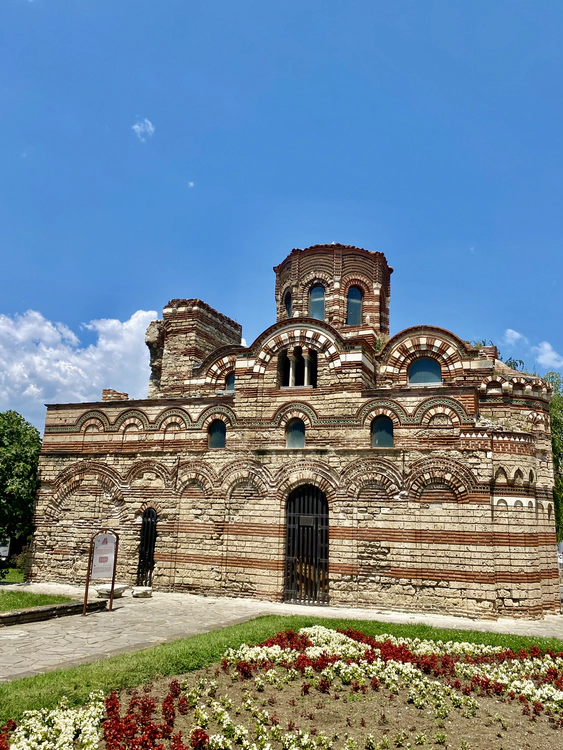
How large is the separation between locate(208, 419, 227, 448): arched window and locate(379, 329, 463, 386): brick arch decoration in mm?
4761

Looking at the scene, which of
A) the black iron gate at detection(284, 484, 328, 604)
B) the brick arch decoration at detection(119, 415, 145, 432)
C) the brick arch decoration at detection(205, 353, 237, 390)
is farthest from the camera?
the brick arch decoration at detection(205, 353, 237, 390)

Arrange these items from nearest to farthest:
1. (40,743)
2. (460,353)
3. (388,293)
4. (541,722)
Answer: (40,743) < (541,722) < (460,353) < (388,293)

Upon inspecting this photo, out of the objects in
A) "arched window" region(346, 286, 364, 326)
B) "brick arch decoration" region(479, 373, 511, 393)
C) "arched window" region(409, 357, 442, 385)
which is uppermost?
"arched window" region(346, 286, 364, 326)

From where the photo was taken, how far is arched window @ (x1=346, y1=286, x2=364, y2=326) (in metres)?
20.3

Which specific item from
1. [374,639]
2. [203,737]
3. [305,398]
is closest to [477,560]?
[374,639]

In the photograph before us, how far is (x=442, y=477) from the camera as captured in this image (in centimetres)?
1351

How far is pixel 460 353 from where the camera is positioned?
641 inches

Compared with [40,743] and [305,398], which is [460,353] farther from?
[40,743]

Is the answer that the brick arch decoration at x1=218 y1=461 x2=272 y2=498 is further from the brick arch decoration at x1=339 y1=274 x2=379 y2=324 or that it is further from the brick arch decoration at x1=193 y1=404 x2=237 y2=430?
the brick arch decoration at x1=339 y1=274 x2=379 y2=324

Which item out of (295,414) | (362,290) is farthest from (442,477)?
(362,290)

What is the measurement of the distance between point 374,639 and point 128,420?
10.3m

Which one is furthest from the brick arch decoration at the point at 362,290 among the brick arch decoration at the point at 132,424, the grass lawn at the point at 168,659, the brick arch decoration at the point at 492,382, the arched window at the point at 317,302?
the grass lawn at the point at 168,659

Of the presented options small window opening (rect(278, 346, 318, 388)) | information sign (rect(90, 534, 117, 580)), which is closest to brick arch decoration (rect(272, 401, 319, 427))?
small window opening (rect(278, 346, 318, 388))

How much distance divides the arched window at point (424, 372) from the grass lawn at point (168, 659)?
24.7 ft
